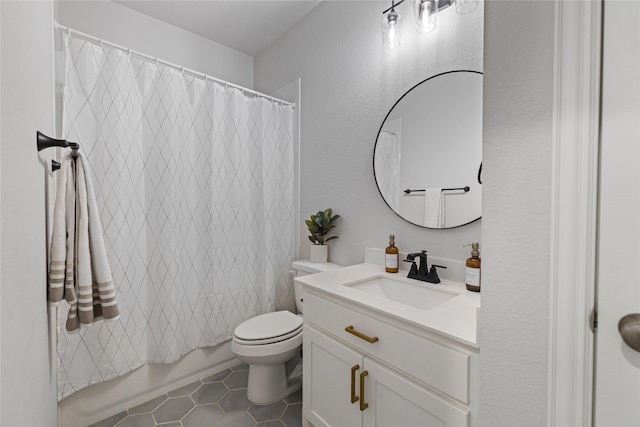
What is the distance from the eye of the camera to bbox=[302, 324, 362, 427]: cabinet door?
1.19m

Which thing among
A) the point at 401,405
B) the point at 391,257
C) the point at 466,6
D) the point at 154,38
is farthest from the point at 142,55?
the point at 401,405

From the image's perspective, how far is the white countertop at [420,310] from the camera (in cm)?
89

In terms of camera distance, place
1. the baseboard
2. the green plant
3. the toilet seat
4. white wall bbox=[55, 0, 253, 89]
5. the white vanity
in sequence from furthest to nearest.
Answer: the green plant < white wall bbox=[55, 0, 253, 89] < the toilet seat < the baseboard < the white vanity

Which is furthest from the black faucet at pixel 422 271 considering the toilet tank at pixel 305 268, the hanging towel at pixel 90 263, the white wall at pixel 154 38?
the white wall at pixel 154 38

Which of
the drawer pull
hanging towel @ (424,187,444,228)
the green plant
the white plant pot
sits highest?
hanging towel @ (424,187,444,228)

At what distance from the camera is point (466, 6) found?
1.30 metres

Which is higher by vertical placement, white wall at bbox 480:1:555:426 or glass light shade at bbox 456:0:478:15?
glass light shade at bbox 456:0:478:15

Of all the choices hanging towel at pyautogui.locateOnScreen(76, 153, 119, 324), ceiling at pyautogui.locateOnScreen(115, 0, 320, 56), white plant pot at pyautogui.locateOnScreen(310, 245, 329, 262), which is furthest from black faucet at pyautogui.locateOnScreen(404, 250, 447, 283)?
ceiling at pyautogui.locateOnScreen(115, 0, 320, 56)

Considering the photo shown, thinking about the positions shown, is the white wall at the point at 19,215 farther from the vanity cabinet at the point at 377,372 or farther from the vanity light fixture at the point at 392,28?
the vanity light fixture at the point at 392,28

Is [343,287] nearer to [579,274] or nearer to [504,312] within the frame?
[504,312]

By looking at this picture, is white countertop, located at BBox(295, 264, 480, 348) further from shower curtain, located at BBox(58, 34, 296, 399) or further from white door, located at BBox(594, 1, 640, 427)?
shower curtain, located at BBox(58, 34, 296, 399)

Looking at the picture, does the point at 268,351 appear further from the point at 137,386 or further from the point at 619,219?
the point at 619,219

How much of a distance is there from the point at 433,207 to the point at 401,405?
90 centimetres

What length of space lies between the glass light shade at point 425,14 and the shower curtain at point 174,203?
1.18 metres
